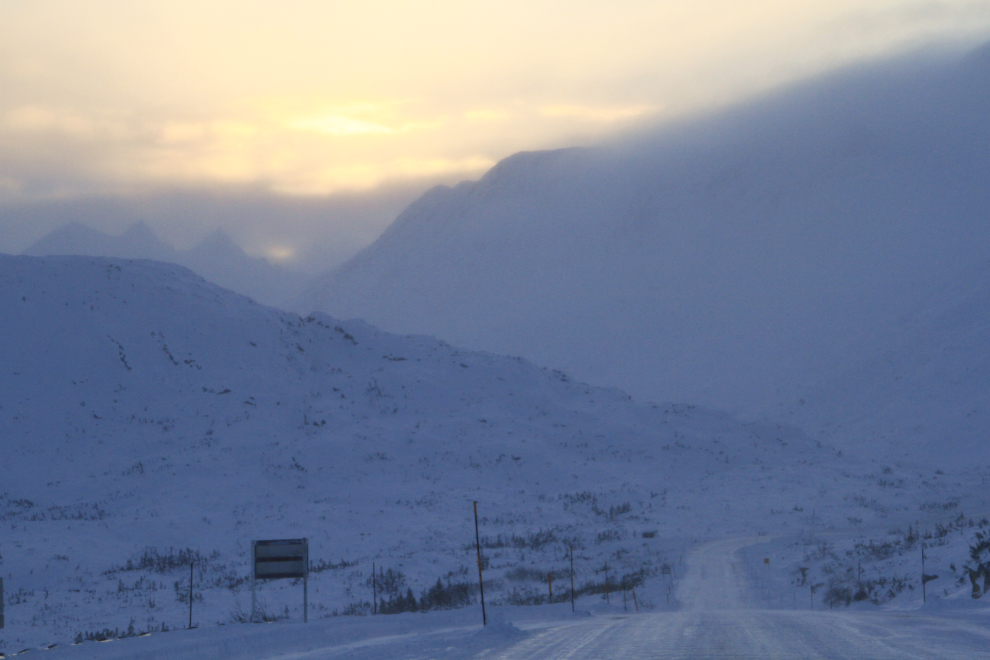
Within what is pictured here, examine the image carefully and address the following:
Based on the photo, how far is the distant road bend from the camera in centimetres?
1027

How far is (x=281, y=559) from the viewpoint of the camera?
643 inches

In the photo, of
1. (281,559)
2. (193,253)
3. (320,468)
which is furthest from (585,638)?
(193,253)

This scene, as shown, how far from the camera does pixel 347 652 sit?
12164mm

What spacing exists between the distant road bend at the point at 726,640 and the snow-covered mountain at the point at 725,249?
5672 cm

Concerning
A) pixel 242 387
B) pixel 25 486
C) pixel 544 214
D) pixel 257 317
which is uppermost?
pixel 544 214

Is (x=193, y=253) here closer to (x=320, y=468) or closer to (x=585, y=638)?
(x=320, y=468)

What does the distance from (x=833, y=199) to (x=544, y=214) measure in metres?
39.3

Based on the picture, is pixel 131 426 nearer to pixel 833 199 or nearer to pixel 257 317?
pixel 257 317

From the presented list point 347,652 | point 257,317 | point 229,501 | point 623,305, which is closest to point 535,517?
point 229,501

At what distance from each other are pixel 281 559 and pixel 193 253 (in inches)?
7238

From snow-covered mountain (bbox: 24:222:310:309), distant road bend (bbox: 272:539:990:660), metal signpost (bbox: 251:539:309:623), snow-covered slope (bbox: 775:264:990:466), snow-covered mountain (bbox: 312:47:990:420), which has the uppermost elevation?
snow-covered mountain (bbox: 24:222:310:309)

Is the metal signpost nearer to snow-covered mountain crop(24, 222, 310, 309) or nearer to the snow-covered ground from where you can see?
the snow-covered ground

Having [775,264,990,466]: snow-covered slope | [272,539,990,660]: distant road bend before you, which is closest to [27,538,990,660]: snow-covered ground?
[272,539,990,660]: distant road bend

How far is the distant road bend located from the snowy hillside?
6.29 meters
